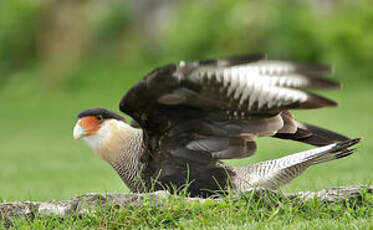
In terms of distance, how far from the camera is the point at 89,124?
5.23 meters

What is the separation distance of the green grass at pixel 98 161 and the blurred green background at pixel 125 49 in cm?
4

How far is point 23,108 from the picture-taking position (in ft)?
55.6

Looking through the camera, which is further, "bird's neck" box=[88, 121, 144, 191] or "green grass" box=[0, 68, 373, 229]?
"bird's neck" box=[88, 121, 144, 191]

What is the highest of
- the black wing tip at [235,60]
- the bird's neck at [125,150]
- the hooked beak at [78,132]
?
the black wing tip at [235,60]

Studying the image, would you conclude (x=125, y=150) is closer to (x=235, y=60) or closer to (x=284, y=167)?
(x=284, y=167)

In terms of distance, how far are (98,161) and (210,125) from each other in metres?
5.99

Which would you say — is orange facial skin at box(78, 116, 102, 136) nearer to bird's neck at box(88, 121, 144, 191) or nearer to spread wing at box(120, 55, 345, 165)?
bird's neck at box(88, 121, 144, 191)

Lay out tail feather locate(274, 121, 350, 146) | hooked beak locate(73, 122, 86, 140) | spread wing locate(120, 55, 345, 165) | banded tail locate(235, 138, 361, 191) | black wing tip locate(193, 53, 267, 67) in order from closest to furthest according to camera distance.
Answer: black wing tip locate(193, 53, 267, 67)
spread wing locate(120, 55, 345, 165)
banded tail locate(235, 138, 361, 191)
hooked beak locate(73, 122, 86, 140)
tail feather locate(274, 121, 350, 146)

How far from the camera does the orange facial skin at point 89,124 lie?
17.1 feet

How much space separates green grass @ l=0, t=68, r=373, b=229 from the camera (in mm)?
4395

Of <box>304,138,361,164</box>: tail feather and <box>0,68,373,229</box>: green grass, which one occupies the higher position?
<box>304,138,361,164</box>: tail feather

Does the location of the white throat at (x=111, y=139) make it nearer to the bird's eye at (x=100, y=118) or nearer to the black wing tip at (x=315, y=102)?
the bird's eye at (x=100, y=118)

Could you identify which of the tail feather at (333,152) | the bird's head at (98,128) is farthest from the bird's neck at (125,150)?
the tail feather at (333,152)

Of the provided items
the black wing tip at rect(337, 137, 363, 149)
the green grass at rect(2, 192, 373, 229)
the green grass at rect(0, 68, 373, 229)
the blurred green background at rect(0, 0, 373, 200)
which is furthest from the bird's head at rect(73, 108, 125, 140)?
the blurred green background at rect(0, 0, 373, 200)
